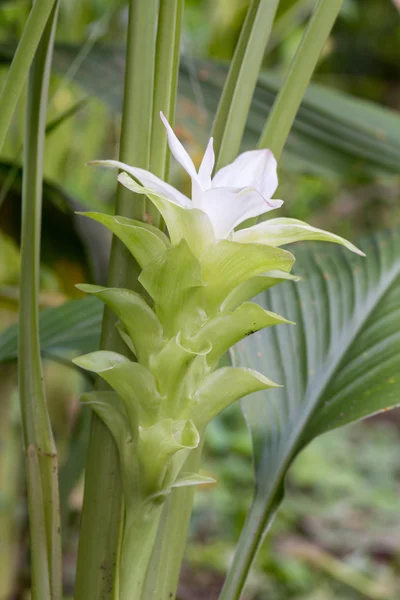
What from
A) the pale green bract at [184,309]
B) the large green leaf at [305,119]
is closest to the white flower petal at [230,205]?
the pale green bract at [184,309]

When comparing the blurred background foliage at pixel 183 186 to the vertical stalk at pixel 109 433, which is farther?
the blurred background foliage at pixel 183 186

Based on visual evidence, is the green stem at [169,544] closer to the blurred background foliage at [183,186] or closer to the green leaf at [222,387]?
the green leaf at [222,387]

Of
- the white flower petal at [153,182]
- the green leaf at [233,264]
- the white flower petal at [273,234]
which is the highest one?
the white flower petal at [153,182]

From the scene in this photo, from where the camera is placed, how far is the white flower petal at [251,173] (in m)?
0.22

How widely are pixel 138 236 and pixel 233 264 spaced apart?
1.4 inches

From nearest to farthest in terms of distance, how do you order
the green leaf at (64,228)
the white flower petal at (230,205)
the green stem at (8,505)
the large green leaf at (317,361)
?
1. the white flower petal at (230,205)
2. the large green leaf at (317,361)
3. the green leaf at (64,228)
4. the green stem at (8,505)

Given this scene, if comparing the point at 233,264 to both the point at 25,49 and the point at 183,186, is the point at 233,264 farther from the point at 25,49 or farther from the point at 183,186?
the point at 183,186

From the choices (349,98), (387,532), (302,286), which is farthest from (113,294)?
(387,532)

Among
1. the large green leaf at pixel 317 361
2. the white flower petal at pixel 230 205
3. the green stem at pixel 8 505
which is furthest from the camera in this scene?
the green stem at pixel 8 505

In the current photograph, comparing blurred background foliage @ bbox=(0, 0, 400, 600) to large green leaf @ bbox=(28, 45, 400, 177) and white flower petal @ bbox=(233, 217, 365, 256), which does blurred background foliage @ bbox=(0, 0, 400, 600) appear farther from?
white flower petal @ bbox=(233, 217, 365, 256)

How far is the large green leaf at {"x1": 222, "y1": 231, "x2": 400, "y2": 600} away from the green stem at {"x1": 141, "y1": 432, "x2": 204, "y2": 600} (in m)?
0.05

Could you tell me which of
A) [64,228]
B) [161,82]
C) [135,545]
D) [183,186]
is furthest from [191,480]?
[183,186]

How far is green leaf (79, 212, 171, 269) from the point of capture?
208 mm

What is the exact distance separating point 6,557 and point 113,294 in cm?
74
